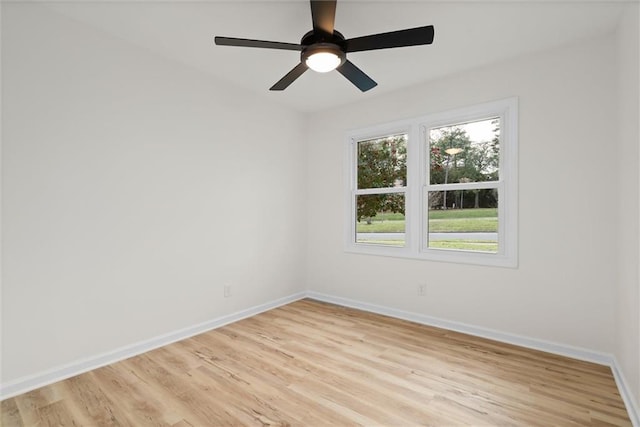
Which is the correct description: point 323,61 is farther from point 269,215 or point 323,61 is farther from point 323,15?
point 269,215

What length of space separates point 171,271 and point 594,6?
382 centimetres

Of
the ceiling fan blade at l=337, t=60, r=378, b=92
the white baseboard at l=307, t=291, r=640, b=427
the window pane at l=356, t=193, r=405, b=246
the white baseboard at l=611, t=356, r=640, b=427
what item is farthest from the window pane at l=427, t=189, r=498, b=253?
the ceiling fan blade at l=337, t=60, r=378, b=92

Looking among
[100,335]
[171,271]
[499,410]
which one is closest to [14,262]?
[100,335]

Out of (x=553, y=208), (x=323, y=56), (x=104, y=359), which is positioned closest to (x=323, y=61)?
(x=323, y=56)

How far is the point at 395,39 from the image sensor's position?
193cm

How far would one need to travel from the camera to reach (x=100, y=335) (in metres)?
2.48

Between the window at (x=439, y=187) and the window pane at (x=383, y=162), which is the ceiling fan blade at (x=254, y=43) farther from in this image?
the window pane at (x=383, y=162)

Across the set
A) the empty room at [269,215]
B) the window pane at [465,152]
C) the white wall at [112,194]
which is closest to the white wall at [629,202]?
the empty room at [269,215]

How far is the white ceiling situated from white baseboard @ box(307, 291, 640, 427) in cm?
250

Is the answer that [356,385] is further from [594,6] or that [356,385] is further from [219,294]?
[594,6]

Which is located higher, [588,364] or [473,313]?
[473,313]

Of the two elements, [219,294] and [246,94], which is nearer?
[219,294]

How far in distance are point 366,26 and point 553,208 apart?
2129mm

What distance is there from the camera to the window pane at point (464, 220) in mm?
3119
